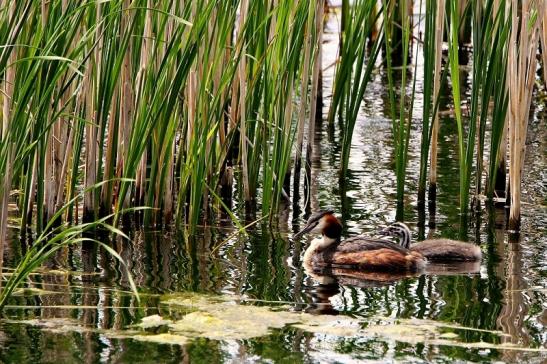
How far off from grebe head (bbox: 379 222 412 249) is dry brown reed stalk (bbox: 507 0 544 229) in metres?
0.77

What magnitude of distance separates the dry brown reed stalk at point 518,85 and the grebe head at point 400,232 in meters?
0.77

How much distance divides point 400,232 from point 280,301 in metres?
1.67

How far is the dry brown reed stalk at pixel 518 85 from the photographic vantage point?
24.5ft

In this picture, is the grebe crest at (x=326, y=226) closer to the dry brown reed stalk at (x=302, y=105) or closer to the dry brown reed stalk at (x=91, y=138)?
the dry brown reed stalk at (x=302, y=105)

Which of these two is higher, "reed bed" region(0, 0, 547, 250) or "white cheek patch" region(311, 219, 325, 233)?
"reed bed" region(0, 0, 547, 250)

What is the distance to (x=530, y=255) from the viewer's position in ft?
24.3

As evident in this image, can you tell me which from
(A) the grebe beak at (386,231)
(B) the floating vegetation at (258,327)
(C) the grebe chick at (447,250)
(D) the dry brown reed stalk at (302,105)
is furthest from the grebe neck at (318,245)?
(B) the floating vegetation at (258,327)

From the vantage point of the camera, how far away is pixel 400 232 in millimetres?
7746

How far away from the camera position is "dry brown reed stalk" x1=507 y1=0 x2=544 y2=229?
747cm

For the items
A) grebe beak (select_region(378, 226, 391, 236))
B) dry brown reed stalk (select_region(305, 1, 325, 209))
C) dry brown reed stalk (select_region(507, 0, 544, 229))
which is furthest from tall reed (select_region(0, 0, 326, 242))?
dry brown reed stalk (select_region(507, 0, 544, 229))

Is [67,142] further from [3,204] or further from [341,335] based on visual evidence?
[341,335]

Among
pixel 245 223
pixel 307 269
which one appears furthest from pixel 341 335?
pixel 245 223

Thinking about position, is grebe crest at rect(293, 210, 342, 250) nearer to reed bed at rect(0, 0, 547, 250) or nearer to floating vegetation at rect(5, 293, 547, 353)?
reed bed at rect(0, 0, 547, 250)

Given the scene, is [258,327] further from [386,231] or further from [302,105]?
[302,105]
